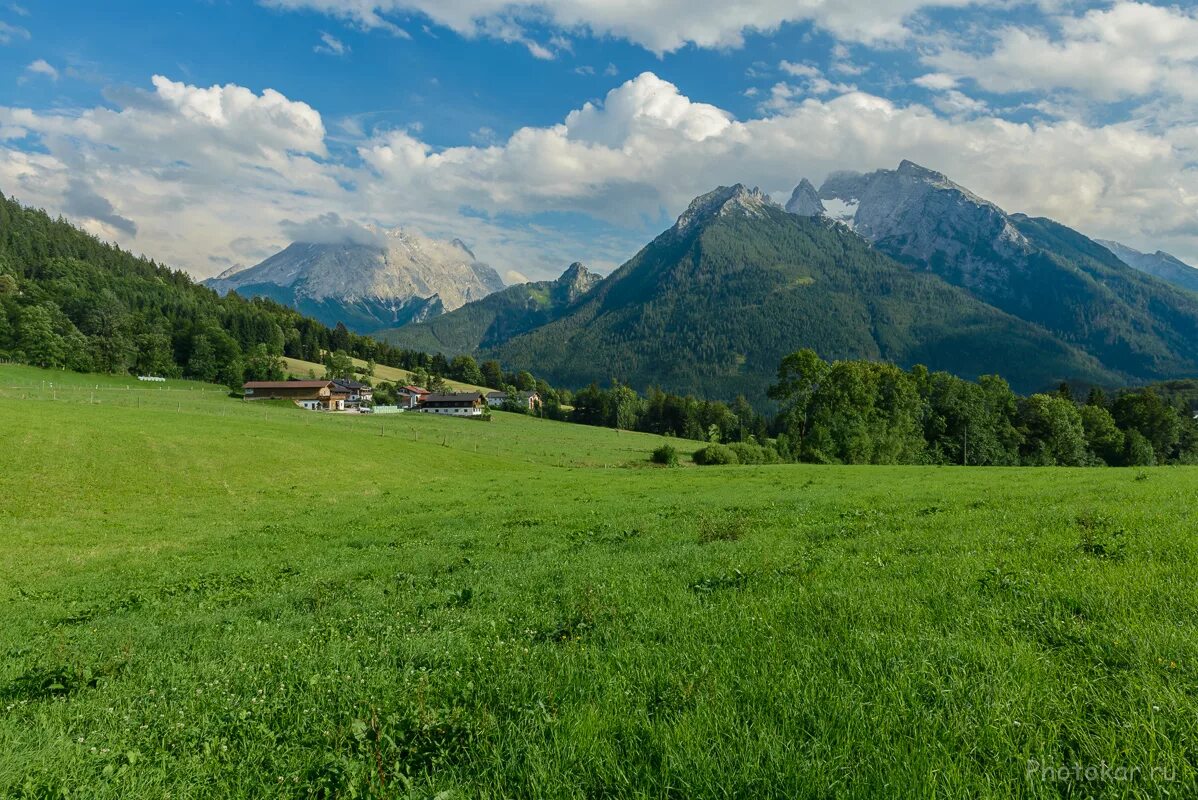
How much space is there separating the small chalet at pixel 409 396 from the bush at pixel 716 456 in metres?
125

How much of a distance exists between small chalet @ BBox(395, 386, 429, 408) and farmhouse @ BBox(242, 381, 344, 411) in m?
28.0

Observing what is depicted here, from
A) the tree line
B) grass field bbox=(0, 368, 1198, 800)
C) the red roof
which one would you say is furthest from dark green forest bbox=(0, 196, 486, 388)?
grass field bbox=(0, 368, 1198, 800)

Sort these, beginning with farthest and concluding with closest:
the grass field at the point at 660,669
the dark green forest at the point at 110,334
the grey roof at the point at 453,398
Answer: the grey roof at the point at 453,398 < the dark green forest at the point at 110,334 < the grass field at the point at 660,669

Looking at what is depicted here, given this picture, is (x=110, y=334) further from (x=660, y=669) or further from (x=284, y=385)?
(x=660, y=669)

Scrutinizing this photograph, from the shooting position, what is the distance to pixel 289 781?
462 cm

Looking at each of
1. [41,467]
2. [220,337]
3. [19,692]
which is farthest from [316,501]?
[220,337]

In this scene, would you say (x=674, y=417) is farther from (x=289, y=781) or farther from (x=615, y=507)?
(x=289, y=781)

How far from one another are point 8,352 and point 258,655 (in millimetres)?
185840

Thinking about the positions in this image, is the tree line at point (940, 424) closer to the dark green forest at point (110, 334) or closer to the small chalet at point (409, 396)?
the small chalet at point (409, 396)

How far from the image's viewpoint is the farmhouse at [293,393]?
150 metres

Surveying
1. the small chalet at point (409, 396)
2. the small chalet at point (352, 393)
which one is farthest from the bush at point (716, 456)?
the small chalet at point (409, 396)

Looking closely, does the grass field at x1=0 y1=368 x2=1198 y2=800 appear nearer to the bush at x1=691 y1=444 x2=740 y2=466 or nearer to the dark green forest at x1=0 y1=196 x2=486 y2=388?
the bush at x1=691 y1=444 x2=740 y2=466

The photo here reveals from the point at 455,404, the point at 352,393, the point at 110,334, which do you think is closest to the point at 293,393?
the point at 352,393

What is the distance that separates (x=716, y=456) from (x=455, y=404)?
11259cm
